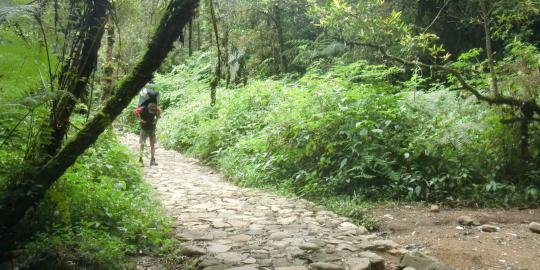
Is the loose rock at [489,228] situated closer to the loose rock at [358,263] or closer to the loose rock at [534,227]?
the loose rock at [534,227]

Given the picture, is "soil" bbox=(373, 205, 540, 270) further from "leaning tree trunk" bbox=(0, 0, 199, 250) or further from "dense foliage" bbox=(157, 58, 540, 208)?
"leaning tree trunk" bbox=(0, 0, 199, 250)

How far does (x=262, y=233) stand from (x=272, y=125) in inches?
163

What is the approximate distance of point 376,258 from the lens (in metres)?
4.30

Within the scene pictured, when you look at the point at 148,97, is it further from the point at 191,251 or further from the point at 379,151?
the point at 191,251

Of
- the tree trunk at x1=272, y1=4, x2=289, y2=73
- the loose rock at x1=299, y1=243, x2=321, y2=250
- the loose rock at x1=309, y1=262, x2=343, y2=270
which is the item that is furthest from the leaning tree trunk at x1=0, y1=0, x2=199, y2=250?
the tree trunk at x1=272, y1=4, x2=289, y2=73

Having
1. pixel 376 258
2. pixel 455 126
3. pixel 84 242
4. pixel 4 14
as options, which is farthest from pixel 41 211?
pixel 455 126

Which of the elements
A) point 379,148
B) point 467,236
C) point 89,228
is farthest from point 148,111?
point 467,236

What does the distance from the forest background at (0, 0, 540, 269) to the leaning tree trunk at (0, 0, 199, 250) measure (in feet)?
0.03

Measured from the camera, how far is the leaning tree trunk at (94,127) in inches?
128

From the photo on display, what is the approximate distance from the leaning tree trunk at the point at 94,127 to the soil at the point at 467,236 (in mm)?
2996

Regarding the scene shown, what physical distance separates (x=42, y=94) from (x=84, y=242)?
4.22 ft

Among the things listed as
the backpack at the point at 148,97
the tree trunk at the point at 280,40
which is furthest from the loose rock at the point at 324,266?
the tree trunk at the point at 280,40

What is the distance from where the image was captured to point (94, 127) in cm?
340

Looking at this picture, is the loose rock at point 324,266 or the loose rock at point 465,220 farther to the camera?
the loose rock at point 465,220
